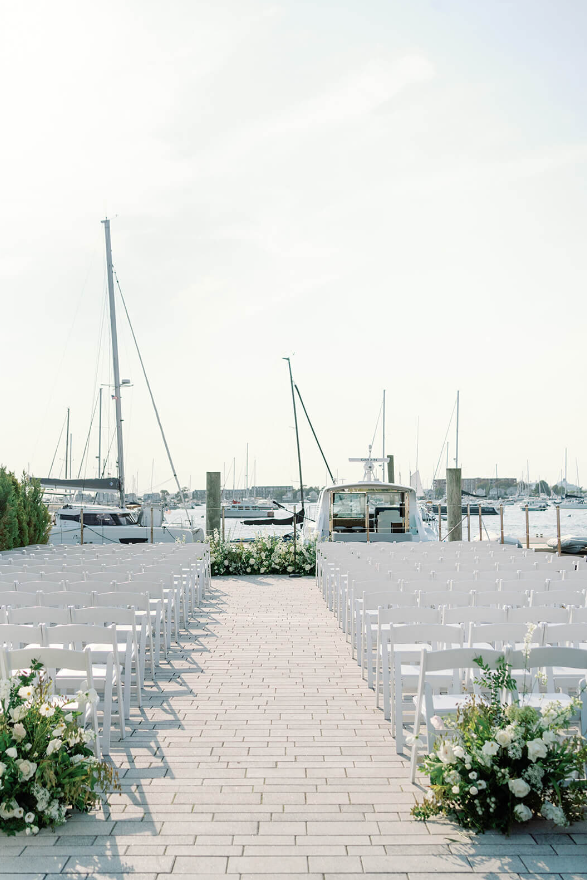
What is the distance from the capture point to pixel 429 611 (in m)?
6.72

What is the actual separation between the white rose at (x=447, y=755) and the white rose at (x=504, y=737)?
0.89 ft

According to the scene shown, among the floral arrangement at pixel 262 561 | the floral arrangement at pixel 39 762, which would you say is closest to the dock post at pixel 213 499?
the floral arrangement at pixel 262 561

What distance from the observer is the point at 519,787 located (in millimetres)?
4141

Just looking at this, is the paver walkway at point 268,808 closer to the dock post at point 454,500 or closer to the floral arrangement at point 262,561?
the floral arrangement at point 262,561

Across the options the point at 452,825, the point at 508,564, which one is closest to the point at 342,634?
the point at 508,564

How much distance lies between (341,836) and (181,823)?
919mm

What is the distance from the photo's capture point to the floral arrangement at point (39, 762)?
4.19 meters

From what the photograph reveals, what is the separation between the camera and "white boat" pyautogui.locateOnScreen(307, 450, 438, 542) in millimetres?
20750

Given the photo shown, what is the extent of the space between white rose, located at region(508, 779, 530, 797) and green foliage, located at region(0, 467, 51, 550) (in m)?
16.1

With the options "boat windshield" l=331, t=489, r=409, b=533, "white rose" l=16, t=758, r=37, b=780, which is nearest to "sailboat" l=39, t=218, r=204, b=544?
"boat windshield" l=331, t=489, r=409, b=533

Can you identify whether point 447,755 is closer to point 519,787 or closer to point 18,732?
point 519,787

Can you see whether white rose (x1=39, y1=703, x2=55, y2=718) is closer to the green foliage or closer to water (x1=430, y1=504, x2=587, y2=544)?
Result: the green foliage

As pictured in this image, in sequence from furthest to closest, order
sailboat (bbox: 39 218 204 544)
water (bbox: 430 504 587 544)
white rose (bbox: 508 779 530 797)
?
water (bbox: 430 504 587 544)
sailboat (bbox: 39 218 204 544)
white rose (bbox: 508 779 530 797)

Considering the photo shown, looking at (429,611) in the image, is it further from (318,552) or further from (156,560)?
(318,552)
